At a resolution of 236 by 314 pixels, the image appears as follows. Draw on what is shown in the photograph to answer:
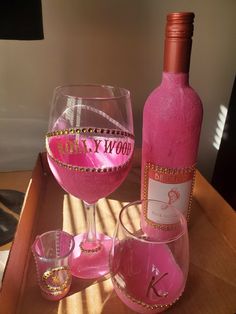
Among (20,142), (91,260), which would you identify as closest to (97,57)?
(20,142)

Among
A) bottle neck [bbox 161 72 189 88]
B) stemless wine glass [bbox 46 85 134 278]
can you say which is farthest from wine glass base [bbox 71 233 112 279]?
bottle neck [bbox 161 72 189 88]

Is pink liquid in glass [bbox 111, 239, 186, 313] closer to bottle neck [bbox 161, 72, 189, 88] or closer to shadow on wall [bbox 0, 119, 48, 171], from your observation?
bottle neck [bbox 161, 72, 189, 88]

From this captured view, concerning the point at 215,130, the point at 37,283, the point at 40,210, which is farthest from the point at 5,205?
the point at 215,130

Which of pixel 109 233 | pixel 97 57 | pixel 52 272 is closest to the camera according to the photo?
pixel 52 272

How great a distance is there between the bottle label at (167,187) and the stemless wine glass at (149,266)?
0.02 meters

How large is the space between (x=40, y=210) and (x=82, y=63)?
29cm

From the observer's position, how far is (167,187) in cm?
43

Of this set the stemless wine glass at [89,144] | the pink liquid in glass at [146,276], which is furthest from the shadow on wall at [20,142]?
the pink liquid in glass at [146,276]

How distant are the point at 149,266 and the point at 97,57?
0.40 meters

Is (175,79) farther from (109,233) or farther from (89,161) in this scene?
(109,233)

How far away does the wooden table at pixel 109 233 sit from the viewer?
0.36m

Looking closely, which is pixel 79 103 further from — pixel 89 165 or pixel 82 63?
pixel 82 63

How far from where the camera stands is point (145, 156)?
0.45 m

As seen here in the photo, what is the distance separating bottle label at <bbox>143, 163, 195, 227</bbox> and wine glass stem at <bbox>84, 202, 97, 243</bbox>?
0.08 m
